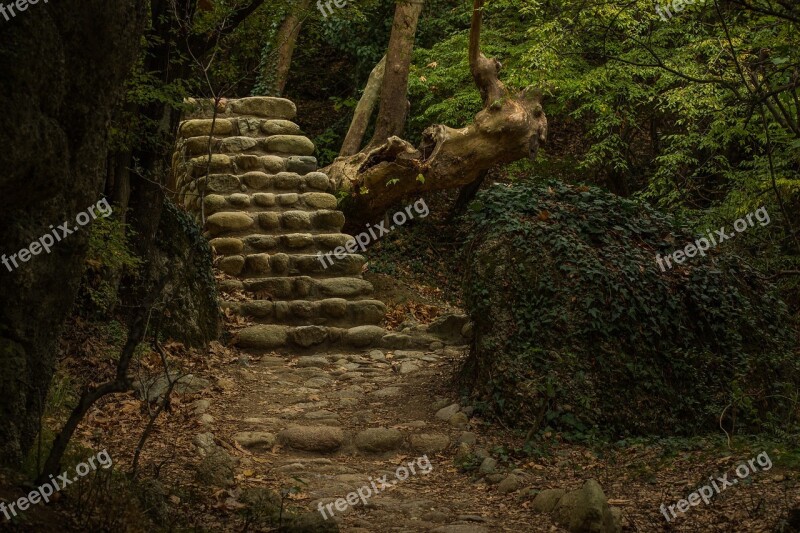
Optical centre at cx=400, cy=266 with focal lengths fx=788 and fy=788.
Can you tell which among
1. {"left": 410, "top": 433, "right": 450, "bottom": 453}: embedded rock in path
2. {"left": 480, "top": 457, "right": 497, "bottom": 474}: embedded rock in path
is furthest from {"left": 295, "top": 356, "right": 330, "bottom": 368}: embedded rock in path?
{"left": 480, "top": 457, "right": 497, "bottom": 474}: embedded rock in path

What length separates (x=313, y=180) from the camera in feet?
36.9

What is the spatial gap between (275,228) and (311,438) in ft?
15.0

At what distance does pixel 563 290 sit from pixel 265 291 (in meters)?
4.03

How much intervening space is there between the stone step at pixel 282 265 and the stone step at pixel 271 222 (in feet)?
1.64

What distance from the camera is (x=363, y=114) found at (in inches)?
575

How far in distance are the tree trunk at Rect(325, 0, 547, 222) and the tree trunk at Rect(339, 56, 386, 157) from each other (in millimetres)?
2096

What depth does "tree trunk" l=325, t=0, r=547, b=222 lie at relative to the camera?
11.7 m

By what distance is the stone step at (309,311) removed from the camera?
924 centimetres

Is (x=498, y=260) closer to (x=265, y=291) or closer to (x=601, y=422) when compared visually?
(x=601, y=422)

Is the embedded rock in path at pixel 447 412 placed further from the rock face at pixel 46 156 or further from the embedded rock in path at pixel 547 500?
the rock face at pixel 46 156

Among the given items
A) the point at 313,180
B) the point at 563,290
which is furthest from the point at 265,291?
the point at 563,290


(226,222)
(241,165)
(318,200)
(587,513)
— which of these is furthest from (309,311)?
(587,513)

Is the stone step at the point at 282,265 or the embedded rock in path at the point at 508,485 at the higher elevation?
the stone step at the point at 282,265

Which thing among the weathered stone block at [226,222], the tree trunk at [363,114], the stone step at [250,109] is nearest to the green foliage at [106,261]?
the weathered stone block at [226,222]
